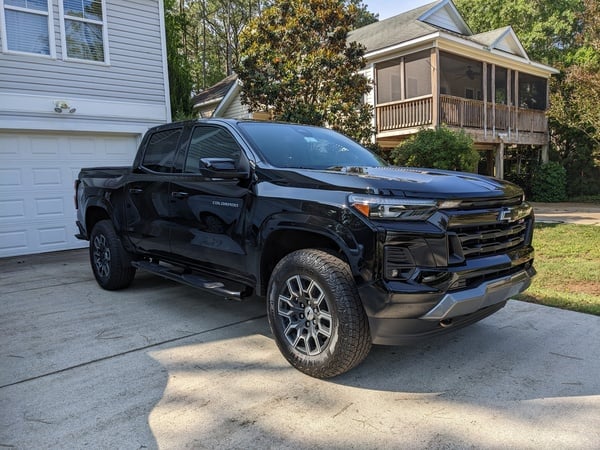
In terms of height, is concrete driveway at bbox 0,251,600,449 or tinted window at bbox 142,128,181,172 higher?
tinted window at bbox 142,128,181,172

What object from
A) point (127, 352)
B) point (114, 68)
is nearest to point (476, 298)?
point (127, 352)

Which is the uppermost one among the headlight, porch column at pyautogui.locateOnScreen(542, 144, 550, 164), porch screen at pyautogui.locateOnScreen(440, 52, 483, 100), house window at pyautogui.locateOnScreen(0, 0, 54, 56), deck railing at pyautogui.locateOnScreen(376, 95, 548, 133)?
porch screen at pyautogui.locateOnScreen(440, 52, 483, 100)

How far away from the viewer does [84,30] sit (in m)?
9.57

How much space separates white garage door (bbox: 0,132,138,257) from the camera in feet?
28.6

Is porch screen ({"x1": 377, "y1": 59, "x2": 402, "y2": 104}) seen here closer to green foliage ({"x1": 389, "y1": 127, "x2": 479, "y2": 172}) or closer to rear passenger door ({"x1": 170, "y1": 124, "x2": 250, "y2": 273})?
green foliage ({"x1": 389, "y1": 127, "x2": 479, "y2": 172})

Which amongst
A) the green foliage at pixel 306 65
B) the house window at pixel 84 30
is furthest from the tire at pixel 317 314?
the house window at pixel 84 30

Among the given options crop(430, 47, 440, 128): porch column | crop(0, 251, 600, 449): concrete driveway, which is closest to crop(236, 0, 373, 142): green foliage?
crop(430, 47, 440, 128): porch column

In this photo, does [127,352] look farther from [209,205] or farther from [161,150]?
[161,150]

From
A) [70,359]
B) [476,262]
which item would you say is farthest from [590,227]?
[70,359]

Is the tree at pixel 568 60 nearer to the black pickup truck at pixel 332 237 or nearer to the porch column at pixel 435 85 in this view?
the porch column at pixel 435 85

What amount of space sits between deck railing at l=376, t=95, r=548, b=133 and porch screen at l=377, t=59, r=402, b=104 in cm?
83

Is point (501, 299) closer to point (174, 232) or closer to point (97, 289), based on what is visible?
point (174, 232)

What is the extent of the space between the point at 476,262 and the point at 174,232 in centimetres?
280

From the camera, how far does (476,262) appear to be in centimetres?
310
